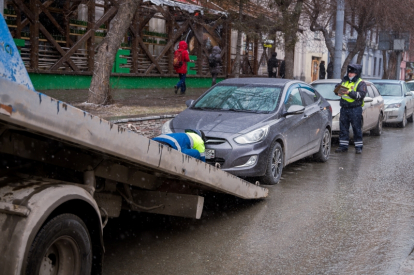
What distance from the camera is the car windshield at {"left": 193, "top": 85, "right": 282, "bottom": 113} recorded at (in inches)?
351

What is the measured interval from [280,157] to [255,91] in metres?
1.38

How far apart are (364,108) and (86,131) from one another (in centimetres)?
1182

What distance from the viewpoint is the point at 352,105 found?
1198 cm

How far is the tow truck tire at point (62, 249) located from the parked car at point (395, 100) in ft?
53.0

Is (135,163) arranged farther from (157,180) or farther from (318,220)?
(318,220)

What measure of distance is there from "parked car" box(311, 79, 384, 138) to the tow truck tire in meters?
10.5

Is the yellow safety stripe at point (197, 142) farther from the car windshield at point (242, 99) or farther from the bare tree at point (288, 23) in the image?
the bare tree at point (288, 23)

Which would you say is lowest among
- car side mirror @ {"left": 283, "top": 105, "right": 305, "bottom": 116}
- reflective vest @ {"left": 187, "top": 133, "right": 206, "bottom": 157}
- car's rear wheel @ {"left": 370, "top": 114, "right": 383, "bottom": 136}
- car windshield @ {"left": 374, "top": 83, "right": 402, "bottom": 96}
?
car's rear wheel @ {"left": 370, "top": 114, "right": 383, "bottom": 136}

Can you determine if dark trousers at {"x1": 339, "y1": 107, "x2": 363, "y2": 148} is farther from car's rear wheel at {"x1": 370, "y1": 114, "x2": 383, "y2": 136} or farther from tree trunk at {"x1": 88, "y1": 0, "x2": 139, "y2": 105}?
tree trunk at {"x1": 88, "y1": 0, "x2": 139, "y2": 105}

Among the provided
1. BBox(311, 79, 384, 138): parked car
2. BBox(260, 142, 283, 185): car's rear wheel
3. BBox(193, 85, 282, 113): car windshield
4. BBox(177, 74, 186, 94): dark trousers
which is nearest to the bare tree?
BBox(177, 74, 186, 94): dark trousers

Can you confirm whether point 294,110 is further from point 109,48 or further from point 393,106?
point 393,106

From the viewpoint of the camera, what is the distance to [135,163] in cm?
397

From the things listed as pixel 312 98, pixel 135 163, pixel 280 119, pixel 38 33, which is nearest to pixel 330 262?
pixel 135 163

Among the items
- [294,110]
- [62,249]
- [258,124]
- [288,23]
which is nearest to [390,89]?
[288,23]
